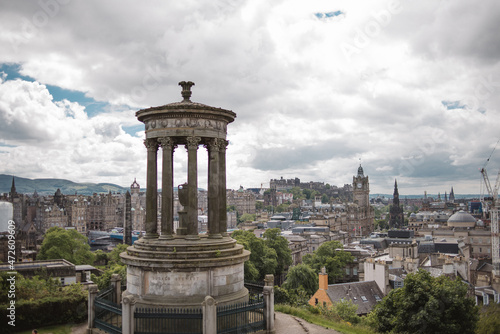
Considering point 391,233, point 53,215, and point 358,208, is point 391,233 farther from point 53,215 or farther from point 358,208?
point 53,215

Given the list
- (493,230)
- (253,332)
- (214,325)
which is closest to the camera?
(214,325)

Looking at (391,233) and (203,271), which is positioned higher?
(203,271)

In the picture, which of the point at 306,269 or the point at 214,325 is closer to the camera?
the point at 214,325

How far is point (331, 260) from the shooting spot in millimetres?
71562

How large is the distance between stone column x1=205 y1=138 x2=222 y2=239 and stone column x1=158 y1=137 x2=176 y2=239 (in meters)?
1.87

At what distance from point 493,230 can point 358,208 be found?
7291 centimetres

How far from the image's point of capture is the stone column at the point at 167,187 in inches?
810

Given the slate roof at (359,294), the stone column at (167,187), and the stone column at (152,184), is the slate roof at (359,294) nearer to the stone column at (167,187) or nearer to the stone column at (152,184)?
the stone column at (152,184)

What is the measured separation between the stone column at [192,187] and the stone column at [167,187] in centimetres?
91

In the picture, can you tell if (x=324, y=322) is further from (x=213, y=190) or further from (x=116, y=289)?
(x=116, y=289)

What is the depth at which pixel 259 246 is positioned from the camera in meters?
64.6

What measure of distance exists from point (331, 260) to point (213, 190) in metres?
54.5

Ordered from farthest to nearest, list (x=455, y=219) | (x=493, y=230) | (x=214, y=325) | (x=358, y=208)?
(x=358, y=208) < (x=455, y=219) < (x=493, y=230) < (x=214, y=325)

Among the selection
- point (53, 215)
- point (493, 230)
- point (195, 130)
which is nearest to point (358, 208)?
point (493, 230)
